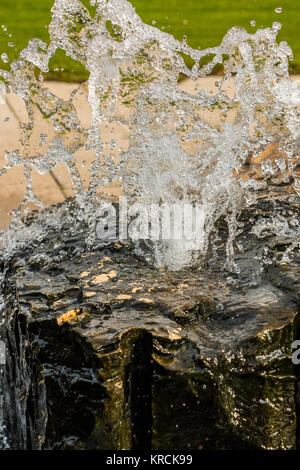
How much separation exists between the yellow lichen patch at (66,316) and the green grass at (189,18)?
634 cm

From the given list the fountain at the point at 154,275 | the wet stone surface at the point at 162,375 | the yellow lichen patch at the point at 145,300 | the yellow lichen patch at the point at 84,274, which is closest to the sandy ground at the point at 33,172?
the fountain at the point at 154,275

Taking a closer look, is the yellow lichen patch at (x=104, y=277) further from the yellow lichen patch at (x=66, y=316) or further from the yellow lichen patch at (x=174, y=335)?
the yellow lichen patch at (x=174, y=335)

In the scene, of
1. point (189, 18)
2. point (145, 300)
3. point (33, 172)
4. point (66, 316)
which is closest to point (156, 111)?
point (145, 300)

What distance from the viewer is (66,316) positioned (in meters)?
2.02

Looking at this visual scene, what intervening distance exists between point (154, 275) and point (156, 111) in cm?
150

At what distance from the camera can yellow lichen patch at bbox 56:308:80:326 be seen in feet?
6.54

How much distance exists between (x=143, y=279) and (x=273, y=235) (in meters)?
0.72

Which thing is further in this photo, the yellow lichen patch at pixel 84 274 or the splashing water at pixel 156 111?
the splashing water at pixel 156 111

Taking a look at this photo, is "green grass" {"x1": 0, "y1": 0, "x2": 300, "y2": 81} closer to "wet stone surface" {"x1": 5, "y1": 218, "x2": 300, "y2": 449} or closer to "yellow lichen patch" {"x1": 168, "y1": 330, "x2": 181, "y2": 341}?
"wet stone surface" {"x1": 5, "y1": 218, "x2": 300, "y2": 449}

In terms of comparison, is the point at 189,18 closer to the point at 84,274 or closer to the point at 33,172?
the point at 33,172

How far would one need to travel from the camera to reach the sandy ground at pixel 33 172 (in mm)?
4902

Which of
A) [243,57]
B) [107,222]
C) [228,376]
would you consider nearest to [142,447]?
[228,376]

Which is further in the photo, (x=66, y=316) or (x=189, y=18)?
(x=189, y=18)

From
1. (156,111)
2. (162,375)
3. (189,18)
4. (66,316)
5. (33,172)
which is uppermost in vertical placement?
(189,18)
